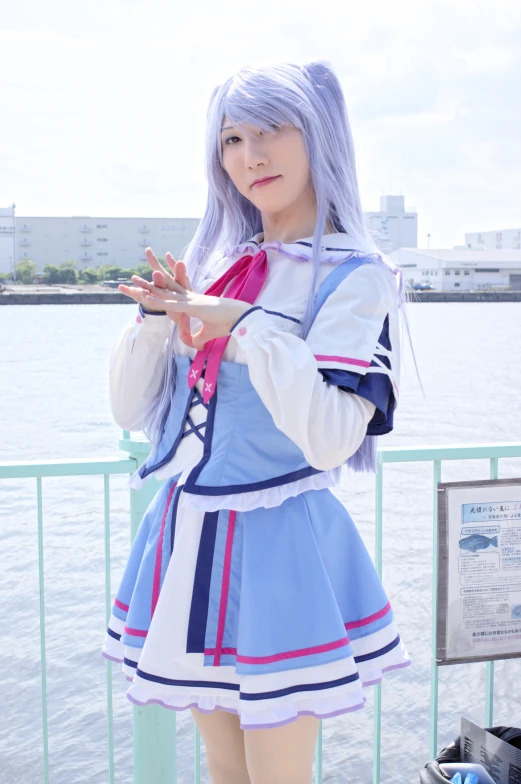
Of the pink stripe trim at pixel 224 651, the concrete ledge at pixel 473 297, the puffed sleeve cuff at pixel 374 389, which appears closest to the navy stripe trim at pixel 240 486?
the puffed sleeve cuff at pixel 374 389

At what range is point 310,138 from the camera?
1.16 metres

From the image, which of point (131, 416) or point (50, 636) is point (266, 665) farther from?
point (50, 636)

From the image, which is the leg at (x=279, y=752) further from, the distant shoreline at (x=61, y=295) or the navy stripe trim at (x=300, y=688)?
the distant shoreline at (x=61, y=295)

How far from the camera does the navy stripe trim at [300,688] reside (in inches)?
40.7

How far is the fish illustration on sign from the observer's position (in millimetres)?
1657

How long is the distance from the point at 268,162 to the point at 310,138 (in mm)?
67

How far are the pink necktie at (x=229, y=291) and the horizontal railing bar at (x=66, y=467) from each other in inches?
18.4

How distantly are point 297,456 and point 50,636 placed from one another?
13.8 ft

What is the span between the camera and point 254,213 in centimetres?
135

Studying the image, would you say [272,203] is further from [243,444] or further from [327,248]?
[243,444]

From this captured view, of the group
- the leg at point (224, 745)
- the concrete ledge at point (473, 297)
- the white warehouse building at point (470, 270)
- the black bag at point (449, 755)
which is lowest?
the black bag at point (449, 755)

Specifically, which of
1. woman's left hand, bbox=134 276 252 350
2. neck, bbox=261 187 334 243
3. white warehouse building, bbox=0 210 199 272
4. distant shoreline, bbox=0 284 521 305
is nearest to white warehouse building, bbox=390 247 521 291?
distant shoreline, bbox=0 284 521 305

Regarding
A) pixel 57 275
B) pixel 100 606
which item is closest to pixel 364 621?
pixel 100 606

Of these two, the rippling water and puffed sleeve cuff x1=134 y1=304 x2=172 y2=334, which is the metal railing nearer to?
the rippling water
